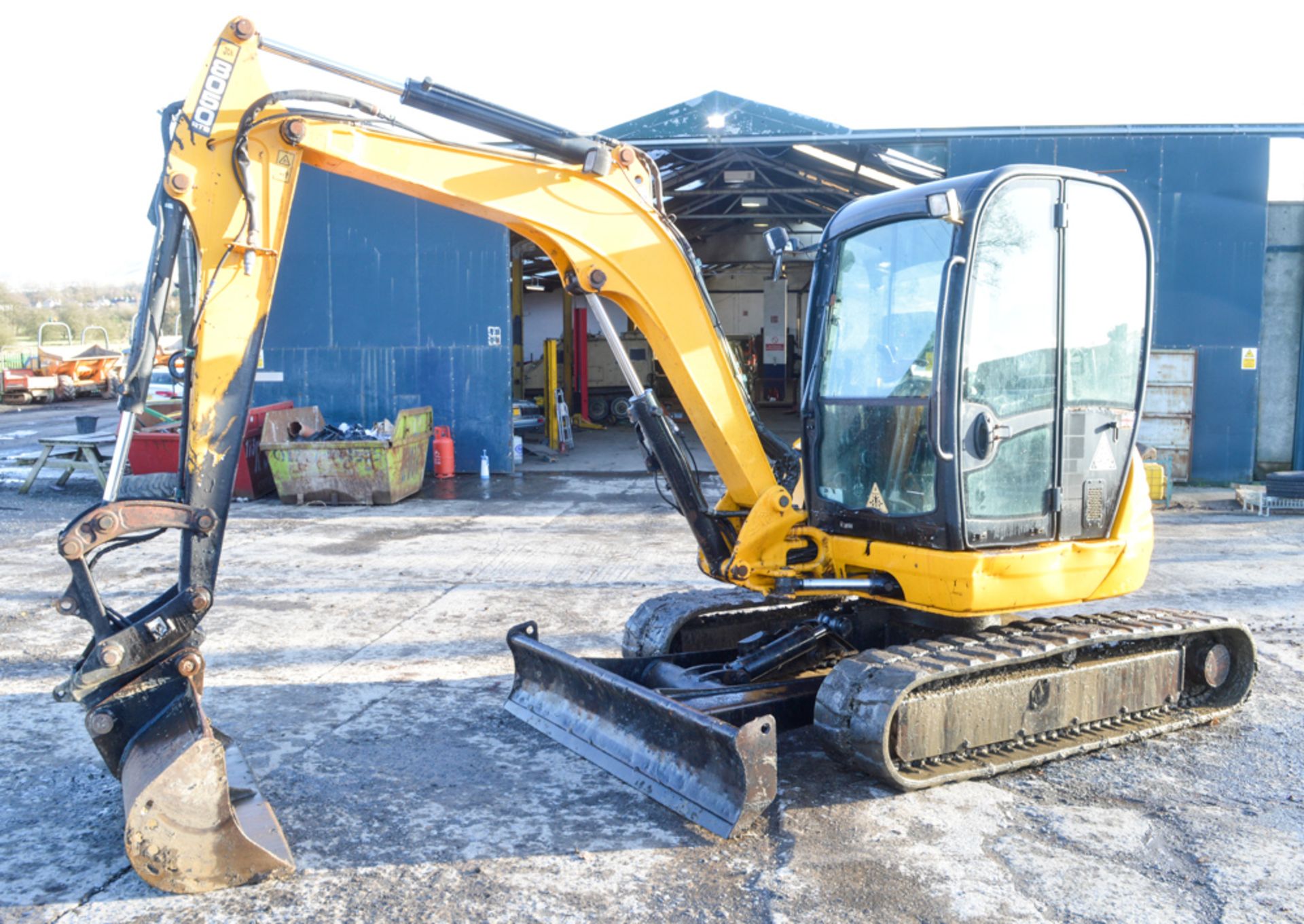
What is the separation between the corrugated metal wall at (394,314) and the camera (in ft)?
50.4

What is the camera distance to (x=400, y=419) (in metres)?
13.1

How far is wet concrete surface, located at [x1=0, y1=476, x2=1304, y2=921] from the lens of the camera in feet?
12.4

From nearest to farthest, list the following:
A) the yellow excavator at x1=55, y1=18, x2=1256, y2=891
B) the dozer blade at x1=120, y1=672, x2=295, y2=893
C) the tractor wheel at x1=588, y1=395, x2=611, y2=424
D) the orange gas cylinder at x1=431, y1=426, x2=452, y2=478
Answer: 1. the dozer blade at x1=120, y1=672, x2=295, y2=893
2. the yellow excavator at x1=55, y1=18, x2=1256, y2=891
3. the orange gas cylinder at x1=431, y1=426, x2=452, y2=478
4. the tractor wheel at x1=588, y1=395, x2=611, y2=424

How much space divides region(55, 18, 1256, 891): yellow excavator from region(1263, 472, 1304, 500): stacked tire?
7772 millimetres

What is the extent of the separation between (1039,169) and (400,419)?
9498 millimetres

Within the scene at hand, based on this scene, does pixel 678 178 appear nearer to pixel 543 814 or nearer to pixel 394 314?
pixel 394 314

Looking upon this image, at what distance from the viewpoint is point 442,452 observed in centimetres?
1506

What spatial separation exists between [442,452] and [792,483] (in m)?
10.1

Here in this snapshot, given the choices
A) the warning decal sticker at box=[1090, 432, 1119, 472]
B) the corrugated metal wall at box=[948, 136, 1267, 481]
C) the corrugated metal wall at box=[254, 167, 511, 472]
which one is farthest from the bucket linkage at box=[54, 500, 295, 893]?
the corrugated metal wall at box=[948, 136, 1267, 481]

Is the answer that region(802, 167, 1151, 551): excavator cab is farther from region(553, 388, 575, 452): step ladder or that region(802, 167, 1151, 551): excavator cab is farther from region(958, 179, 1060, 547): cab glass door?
region(553, 388, 575, 452): step ladder

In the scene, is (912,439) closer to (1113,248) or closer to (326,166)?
(1113,248)

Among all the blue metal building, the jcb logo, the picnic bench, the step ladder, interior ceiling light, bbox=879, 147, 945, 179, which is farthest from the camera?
the step ladder

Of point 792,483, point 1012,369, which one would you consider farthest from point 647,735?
point 1012,369

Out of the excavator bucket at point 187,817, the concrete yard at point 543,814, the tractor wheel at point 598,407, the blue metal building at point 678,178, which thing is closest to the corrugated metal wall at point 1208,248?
the blue metal building at point 678,178
